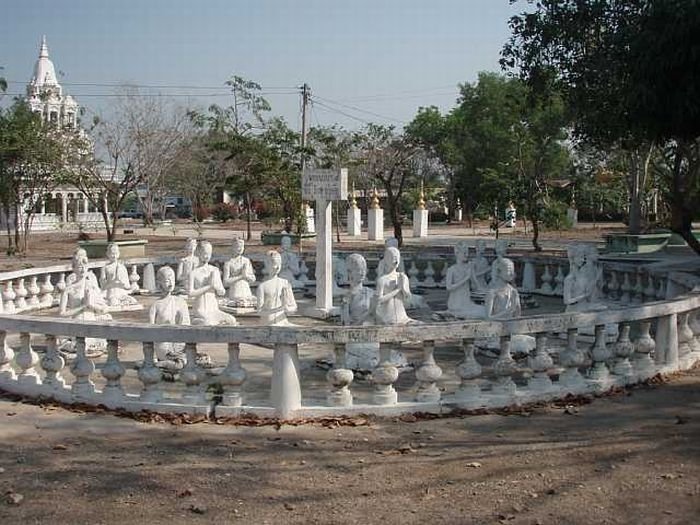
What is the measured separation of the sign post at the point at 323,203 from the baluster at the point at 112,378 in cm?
756

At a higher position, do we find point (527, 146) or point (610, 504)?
point (527, 146)

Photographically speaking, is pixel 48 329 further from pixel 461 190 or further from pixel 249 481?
pixel 461 190

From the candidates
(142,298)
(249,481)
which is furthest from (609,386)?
(142,298)

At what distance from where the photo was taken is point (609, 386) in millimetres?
7766

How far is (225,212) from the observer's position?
6438 cm

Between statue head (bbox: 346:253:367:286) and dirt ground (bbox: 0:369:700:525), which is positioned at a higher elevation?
statue head (bbox: 346:253:367:286)

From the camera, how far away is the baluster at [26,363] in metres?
7.84

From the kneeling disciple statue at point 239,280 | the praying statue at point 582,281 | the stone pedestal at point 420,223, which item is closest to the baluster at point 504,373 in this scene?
the praying statue at point 582,281

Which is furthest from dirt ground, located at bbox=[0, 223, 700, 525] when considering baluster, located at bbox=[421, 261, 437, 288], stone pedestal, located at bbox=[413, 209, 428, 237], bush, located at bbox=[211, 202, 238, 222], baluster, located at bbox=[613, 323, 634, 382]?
bush, located at bbox=[211, 202, 238, 222]

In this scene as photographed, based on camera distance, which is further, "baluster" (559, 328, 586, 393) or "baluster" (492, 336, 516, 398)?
"baluster" (559, 328, 586, 393)

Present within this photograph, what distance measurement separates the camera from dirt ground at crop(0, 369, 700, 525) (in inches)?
198

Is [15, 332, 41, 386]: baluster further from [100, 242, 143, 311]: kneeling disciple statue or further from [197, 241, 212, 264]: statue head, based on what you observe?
[100, 242, 143, 311]: kneeling disciple statue

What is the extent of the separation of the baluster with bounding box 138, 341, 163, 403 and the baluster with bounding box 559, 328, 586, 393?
3614mm

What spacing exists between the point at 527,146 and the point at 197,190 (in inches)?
1194
